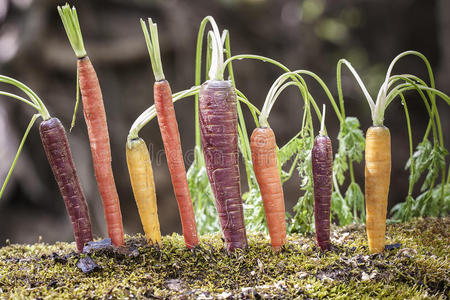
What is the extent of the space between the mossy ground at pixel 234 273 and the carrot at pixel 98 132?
0.41 feet

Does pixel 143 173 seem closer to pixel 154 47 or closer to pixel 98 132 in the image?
pixel 98 132

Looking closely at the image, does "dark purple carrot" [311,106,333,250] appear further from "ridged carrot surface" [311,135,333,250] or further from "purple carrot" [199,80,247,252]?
"purple carrot" [199,80,247,252]

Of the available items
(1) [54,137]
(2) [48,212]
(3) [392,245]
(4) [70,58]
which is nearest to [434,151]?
(3) [392,245]

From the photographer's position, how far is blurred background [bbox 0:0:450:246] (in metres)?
4.29

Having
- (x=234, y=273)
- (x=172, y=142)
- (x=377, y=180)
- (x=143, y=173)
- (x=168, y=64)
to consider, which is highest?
(x=168, y=64)

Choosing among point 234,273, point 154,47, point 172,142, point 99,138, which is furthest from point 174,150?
point 234,273

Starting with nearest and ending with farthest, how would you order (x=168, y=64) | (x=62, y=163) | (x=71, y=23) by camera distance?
(x=71, y=23) → (x=62, y=163) → (x=168, y=64)

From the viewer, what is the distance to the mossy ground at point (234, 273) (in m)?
1.30

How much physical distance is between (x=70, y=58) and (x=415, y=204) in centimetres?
412

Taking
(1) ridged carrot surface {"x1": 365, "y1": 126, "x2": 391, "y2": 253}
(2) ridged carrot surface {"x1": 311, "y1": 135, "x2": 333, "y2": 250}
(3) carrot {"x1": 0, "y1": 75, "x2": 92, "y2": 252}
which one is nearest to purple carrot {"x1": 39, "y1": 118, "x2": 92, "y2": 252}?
(3) carrot {"x1": 0, "y1": 75, "x2": 92, "y2": 252}

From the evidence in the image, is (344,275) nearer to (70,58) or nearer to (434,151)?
(434,151)

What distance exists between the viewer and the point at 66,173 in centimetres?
149

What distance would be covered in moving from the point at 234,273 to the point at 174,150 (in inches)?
19.6

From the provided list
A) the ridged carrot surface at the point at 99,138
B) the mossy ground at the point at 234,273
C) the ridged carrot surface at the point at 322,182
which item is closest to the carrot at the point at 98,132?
the ridged carrot surface at the point at 99,138
